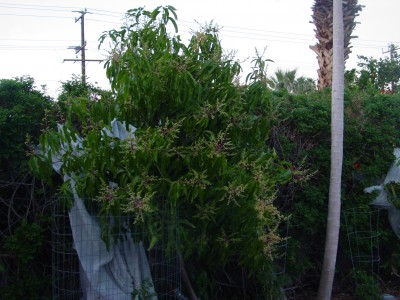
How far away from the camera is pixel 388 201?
24.2 feet

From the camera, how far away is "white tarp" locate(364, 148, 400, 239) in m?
7.39

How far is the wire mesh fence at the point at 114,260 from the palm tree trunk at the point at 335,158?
7.06 ft

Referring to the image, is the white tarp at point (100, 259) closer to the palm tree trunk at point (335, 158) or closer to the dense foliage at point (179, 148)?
the dense foliage at point (179, 148)

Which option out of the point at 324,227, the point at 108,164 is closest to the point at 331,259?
the point at 324,227

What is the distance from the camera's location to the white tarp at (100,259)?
15.8ft

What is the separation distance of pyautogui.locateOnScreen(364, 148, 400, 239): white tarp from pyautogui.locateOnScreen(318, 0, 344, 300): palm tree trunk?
1.13 metres

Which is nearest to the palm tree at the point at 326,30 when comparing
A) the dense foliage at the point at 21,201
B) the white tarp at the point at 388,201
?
the white tarp at the point at 388,201

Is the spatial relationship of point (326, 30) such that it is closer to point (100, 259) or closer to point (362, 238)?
point (362, 238)

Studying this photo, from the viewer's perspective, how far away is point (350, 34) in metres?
11.8

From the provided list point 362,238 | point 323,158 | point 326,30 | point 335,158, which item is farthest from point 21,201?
point 326,30

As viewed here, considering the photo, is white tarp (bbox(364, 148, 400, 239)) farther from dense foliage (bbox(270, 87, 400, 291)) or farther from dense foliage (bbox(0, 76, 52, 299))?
dense foliage (bbox(0, 76, 52, 299))

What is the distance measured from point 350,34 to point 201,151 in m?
8.53

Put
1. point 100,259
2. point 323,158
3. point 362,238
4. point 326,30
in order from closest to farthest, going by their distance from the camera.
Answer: point 100,259
point 323,158
point 362,238
point 326,30

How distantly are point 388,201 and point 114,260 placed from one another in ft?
13.8
